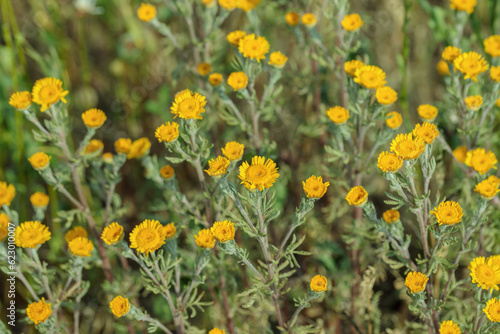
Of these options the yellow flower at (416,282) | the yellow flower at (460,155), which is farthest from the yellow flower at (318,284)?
the yellow flower at (460,155)

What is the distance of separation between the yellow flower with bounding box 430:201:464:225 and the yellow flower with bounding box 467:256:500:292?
0.17m

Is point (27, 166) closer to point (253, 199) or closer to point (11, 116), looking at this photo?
point (11, 116)

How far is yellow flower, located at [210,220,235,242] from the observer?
4.80ft

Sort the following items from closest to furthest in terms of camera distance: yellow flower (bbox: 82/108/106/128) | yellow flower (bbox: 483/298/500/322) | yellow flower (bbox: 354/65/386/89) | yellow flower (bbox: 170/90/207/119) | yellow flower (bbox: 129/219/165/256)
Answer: yellow flower (bbox: 483/298/500/322) < yellow flower (bbox: 129/219/165/256) < yellow flower (bbox: 170/90/207/119) < yellow flower (bbox: 354/65/386/89) < yellow flower (bbox: 82/108/106/128)

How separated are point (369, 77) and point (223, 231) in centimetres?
80

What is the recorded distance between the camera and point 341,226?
2781 mm

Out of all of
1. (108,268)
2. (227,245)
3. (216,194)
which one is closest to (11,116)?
(108,268)

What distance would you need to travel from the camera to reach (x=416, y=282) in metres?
1.46

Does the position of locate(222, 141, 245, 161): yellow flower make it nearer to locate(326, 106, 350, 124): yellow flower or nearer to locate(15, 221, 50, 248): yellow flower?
locate(326, 106, 350, 124): yellow flower

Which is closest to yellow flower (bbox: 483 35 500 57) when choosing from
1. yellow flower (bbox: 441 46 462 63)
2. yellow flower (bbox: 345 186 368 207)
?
yellow flower (bbox: 441 46 462 63)

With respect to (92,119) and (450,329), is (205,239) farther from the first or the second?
(450,329)

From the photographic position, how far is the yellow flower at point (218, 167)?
59.7 inches

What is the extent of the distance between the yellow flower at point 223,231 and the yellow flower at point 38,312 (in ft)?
2.06

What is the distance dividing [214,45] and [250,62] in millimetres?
793
